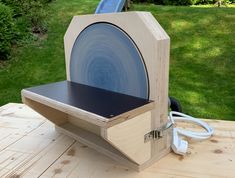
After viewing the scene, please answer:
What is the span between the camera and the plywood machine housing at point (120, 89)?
767 millimetres

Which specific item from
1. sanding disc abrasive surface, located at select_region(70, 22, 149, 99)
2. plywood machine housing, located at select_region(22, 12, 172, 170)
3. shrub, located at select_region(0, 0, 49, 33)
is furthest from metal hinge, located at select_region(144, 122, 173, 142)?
shrub, located at select_region(0, 0, 49, 33)

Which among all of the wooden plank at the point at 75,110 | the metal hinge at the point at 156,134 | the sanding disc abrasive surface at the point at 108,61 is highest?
the sanding disc abrasive surface at the point at 108,61

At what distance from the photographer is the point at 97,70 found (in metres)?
0.98

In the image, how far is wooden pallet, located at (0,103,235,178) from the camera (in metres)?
0.85

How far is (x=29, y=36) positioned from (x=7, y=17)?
520 mm

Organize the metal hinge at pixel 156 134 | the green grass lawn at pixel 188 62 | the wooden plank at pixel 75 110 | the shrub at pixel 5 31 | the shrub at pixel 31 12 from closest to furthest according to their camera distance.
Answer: the wooden plank at pixel 75 110 → the metal hinge at pixel 156 134 → the green grass lawn at pixel 188 62 → the shrub at pixel 5 31 → the shrub at pixel 31 12

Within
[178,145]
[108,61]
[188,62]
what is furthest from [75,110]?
[188,62]

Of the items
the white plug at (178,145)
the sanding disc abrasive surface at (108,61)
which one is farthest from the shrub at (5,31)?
the white plug at (178,145)

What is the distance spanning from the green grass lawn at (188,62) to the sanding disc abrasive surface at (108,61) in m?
1.70

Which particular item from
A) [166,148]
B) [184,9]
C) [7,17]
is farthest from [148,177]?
[184,9]

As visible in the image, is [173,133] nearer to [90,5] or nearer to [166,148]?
[166,148]

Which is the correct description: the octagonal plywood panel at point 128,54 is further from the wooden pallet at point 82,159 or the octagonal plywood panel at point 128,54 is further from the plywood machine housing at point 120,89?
the wooden pallet at point 82,159

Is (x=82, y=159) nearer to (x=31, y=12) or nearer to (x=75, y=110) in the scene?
(x=75, y=110)

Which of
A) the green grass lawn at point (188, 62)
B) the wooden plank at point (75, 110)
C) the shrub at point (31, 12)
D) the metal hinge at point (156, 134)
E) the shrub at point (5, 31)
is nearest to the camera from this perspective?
the wooden plank at point (75, 110)
